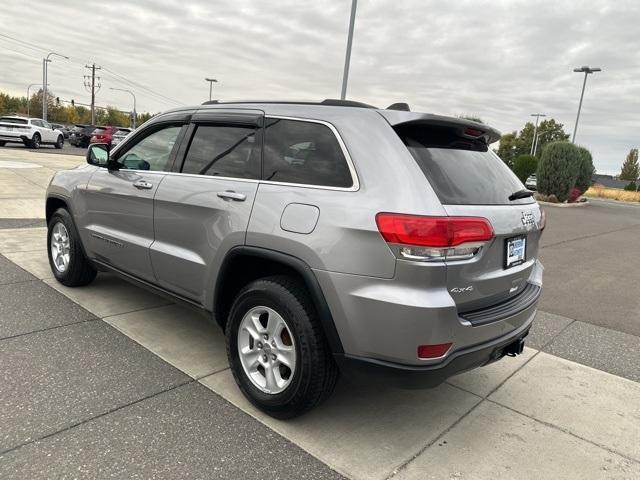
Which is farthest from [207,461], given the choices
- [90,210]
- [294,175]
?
[90,210]

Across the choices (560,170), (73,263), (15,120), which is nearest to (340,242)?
(73,263)

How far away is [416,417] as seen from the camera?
3.09m

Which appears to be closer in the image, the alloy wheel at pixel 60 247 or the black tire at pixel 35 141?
the alloy wheel at pixel 60 247

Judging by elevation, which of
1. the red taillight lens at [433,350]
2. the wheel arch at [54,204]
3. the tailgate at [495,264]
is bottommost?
the red taillight lens at [433,350]

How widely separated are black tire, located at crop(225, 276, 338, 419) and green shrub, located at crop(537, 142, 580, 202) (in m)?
20.7

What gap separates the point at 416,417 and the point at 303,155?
1.72m

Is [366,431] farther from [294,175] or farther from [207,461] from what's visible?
[294,175]

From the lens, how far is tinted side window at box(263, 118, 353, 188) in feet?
8.86

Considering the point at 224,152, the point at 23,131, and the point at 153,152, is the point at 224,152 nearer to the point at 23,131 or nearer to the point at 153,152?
the point at 153,152

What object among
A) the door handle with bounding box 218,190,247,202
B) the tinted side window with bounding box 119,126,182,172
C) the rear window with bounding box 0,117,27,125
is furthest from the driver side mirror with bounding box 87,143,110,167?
the rear window with bounding box 0,117,27,125

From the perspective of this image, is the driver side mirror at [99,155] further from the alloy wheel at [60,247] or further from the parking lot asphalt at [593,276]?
the parking lot asphalt at [593,276]

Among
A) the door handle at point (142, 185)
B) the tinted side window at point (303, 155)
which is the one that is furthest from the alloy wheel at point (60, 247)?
the tinted side window at point (303, 155)

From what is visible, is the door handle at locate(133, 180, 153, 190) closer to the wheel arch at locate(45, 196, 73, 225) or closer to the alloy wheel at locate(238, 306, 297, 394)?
the wheel arch at locate(45, 196, 73, 225)

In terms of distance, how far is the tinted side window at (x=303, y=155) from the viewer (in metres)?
2.70
